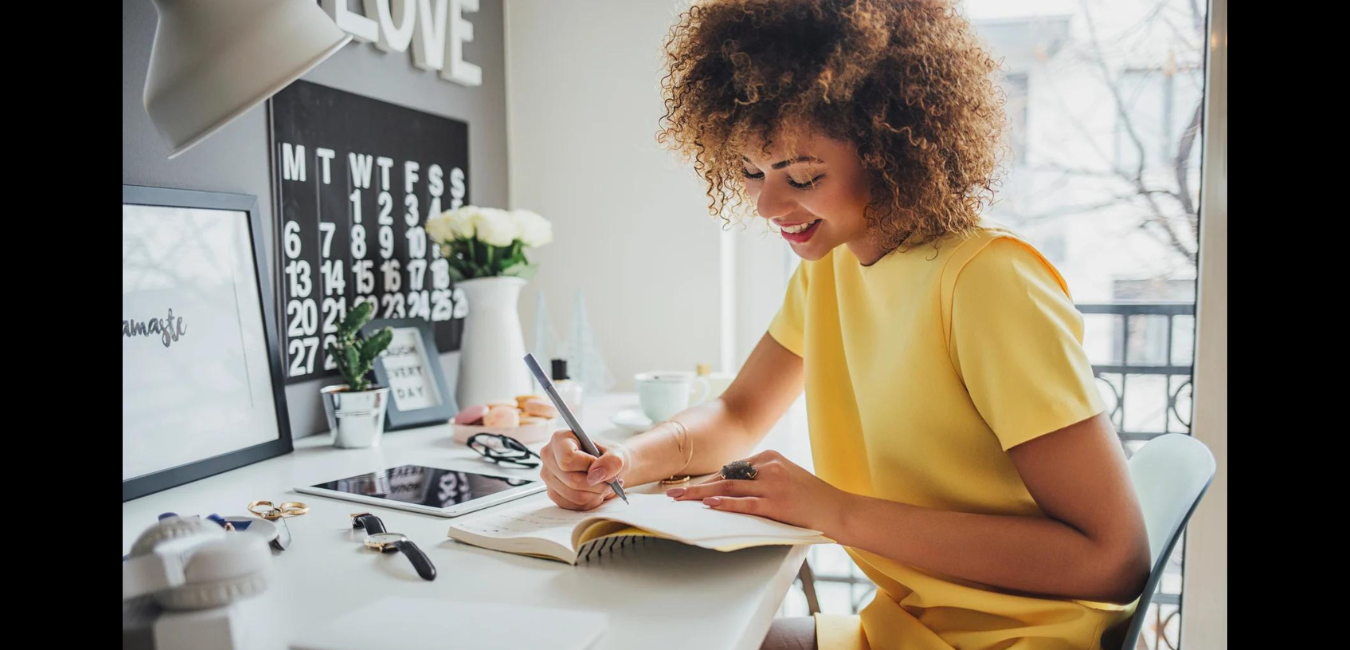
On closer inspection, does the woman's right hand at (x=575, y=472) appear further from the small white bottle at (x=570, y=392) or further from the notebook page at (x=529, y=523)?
the small white bottle at (x=570, y=392)

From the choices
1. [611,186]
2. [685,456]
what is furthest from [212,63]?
[611,186]

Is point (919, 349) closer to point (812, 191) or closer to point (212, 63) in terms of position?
point (812, 191)

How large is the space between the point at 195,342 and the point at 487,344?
55cm

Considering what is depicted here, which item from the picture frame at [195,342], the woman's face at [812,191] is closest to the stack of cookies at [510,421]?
the picture frame at [195,342]

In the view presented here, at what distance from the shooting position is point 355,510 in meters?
1.03

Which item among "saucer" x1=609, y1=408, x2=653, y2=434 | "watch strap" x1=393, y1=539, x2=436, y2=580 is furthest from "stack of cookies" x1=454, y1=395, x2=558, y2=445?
"watch strap" x1=393, y1=539, x2=436, y2=580

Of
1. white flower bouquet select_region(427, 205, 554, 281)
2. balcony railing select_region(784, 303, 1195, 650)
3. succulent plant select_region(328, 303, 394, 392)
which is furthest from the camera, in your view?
balcony railing select_region(784, 303, 1195, 650)

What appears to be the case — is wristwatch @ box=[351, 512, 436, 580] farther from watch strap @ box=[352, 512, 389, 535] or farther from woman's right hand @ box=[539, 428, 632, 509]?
woman's right hand @ box=[539, 428, 632, 509]

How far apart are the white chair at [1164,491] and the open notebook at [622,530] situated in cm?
28

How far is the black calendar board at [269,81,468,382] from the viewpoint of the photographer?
1440mm

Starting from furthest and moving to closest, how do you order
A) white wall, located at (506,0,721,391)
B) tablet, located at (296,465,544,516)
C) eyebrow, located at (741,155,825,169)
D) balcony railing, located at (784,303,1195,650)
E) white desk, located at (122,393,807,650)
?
1. white wall, located at (506,0,721,391)
2. balcony railing, located at (784,303,1195,650)
3. tablet, located at (296,465,544,516)
4. eyebrow, located at (741,155,825,169)
5. white desk, located at (122,393,807,650)
